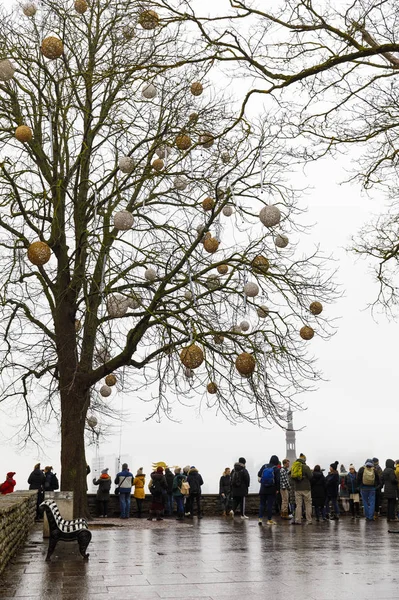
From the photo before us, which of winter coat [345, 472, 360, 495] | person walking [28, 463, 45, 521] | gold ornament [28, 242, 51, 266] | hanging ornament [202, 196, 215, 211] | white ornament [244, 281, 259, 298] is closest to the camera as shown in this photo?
gold ornament [28, 242, 51, 266]

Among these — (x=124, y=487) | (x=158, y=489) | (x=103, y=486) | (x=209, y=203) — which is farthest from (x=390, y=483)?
(x=209, y=203)

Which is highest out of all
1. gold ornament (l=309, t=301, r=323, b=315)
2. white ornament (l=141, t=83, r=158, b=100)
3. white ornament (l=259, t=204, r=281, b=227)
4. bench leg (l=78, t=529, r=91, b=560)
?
white ornament (l=141, t=83, r=158, b=100)

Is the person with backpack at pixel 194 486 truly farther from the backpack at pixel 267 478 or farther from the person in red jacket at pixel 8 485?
the person in red jacket at pixel 8 485

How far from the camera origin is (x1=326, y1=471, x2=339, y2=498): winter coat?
72.1ft

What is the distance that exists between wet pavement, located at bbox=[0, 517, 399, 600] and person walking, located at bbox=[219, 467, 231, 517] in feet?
22.1

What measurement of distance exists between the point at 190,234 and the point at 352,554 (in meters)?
7.40

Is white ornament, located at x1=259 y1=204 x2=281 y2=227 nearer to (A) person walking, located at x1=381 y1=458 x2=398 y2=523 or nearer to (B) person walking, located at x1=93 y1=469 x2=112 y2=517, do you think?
(A) person walking, located at x1=381 y1=458 x2=398 y2=523

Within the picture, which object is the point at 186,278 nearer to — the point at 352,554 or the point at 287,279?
the point at 287,279

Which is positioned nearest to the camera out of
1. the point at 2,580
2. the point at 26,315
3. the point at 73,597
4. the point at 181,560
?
the point at 73,597

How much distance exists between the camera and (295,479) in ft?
63.3

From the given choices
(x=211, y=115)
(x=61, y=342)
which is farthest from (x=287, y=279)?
(x=61, y=342)

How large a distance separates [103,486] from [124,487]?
0.79 metres

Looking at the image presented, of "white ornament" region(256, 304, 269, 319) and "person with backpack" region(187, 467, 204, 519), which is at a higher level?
"white ornament" region(256, 304, 269, 319)

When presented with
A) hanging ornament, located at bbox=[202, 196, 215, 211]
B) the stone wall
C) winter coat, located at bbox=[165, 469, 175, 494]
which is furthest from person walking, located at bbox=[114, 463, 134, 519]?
hanging ornament, located at bbox=[202, 196, 215, 211]
